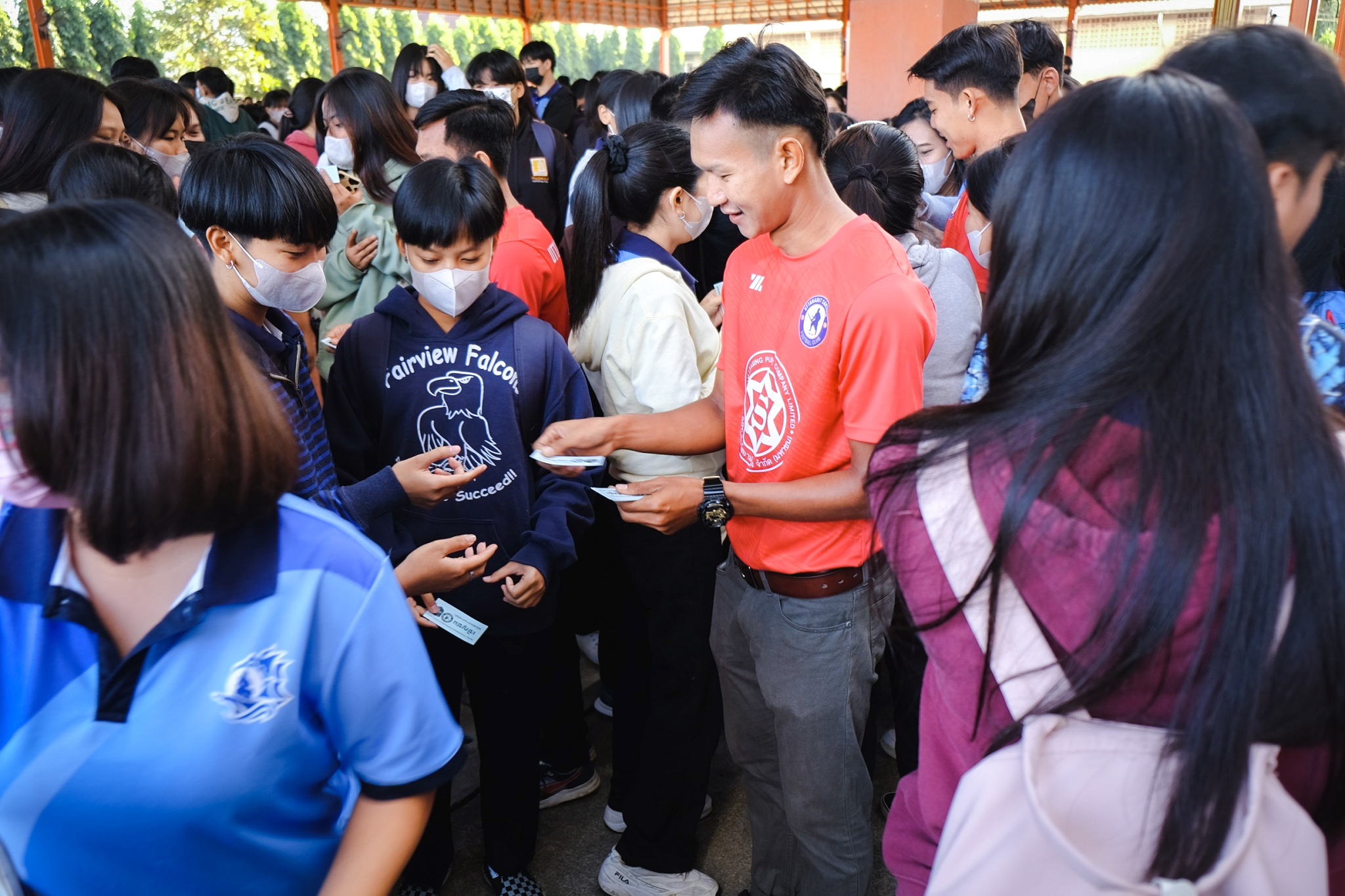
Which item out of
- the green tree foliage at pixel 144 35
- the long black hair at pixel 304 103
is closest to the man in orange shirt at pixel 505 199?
the long black hair at pixel 304 103

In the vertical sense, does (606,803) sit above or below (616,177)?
below

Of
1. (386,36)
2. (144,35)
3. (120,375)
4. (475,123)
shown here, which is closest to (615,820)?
(120,375)

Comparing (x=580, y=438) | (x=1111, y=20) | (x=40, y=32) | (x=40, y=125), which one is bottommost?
(x=580, y=438)

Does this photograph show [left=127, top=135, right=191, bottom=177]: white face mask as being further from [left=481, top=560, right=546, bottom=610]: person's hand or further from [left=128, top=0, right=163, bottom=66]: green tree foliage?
[left=128, top=0, right=163, bottom=66]: green tree foliage

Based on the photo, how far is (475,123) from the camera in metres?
3.00

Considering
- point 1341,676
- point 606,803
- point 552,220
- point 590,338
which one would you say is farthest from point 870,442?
point 552,220

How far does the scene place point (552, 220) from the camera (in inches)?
179

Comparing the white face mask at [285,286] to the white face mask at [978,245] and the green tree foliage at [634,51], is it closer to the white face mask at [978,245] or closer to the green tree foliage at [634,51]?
the white face mask at [978,245]

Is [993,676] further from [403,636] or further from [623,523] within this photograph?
[623,523]

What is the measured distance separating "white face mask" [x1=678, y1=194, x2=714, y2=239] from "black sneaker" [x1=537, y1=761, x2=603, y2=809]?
1522mm

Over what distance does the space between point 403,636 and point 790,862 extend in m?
1.33

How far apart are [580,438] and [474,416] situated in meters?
0.26

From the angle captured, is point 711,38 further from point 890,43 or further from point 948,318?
point 948,318

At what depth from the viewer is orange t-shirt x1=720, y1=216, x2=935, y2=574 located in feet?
4.76
